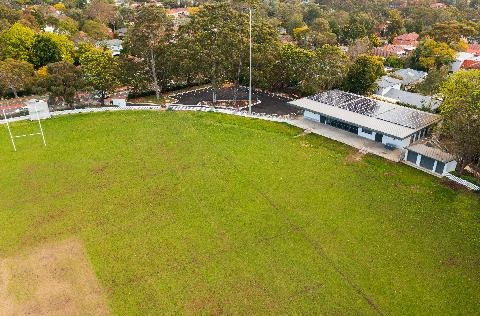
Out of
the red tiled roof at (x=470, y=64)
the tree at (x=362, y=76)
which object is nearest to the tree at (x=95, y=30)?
the tree at (x=362, y=76)

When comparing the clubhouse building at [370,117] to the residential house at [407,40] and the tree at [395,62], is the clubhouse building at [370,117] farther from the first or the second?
the residential house at [407,40]

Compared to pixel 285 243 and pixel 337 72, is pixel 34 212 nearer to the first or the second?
pixel 285 243

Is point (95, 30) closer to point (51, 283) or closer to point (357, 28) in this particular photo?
point (357, 28)

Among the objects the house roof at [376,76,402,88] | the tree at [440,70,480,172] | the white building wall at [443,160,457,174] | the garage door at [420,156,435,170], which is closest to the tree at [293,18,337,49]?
the house roof at [376,76,402,88]

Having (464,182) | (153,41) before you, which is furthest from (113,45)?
(464,182)

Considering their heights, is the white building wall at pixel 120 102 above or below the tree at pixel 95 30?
below
